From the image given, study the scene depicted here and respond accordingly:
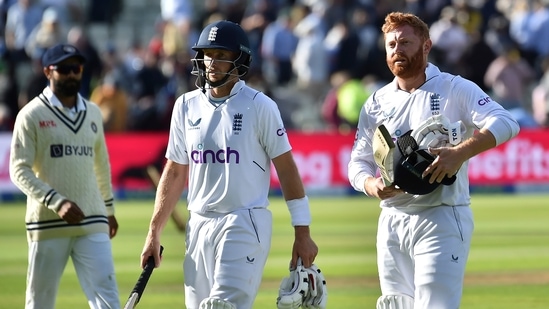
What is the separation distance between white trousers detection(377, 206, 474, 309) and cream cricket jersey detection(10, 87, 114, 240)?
2.51 meters

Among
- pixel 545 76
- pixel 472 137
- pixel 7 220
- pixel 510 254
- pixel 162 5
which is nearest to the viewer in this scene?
pixel 472 137

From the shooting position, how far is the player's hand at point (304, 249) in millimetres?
6965

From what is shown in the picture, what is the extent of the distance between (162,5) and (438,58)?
A: 7.27 m

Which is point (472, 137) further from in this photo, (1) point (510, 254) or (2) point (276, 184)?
(2) point (276, 184)

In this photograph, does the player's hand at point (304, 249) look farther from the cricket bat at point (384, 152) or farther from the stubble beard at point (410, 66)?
the stubble beard at point (410, 66)

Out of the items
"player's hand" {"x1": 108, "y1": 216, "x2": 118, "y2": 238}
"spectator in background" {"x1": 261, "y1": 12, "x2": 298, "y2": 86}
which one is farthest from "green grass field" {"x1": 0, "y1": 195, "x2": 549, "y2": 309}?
"spectator in background" {"x1": 261, "y1": 12, "x2": 298, "y2": 86}

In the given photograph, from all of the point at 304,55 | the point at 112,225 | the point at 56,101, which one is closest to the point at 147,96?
the point at 304,55

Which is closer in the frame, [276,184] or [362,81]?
[276,184]

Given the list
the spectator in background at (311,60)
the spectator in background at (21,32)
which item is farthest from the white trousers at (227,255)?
the spectator in background at (21,32)

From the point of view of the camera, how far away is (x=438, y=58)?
2519 centimetres

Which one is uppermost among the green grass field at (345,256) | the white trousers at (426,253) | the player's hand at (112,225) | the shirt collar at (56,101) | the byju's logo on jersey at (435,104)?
the byju's logo on jersey at (435,104)

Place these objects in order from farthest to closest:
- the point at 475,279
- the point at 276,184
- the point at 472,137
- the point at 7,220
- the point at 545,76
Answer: the point at 545,76 → the point at 276,184 → the point at 7,220 → the point at 475,279 → the point at 472,137

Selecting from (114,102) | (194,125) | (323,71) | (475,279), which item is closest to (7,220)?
(114,102)

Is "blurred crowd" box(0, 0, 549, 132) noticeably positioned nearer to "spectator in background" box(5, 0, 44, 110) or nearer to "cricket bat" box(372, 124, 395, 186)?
"spectator in background" box(5, 0, 44, 110)
